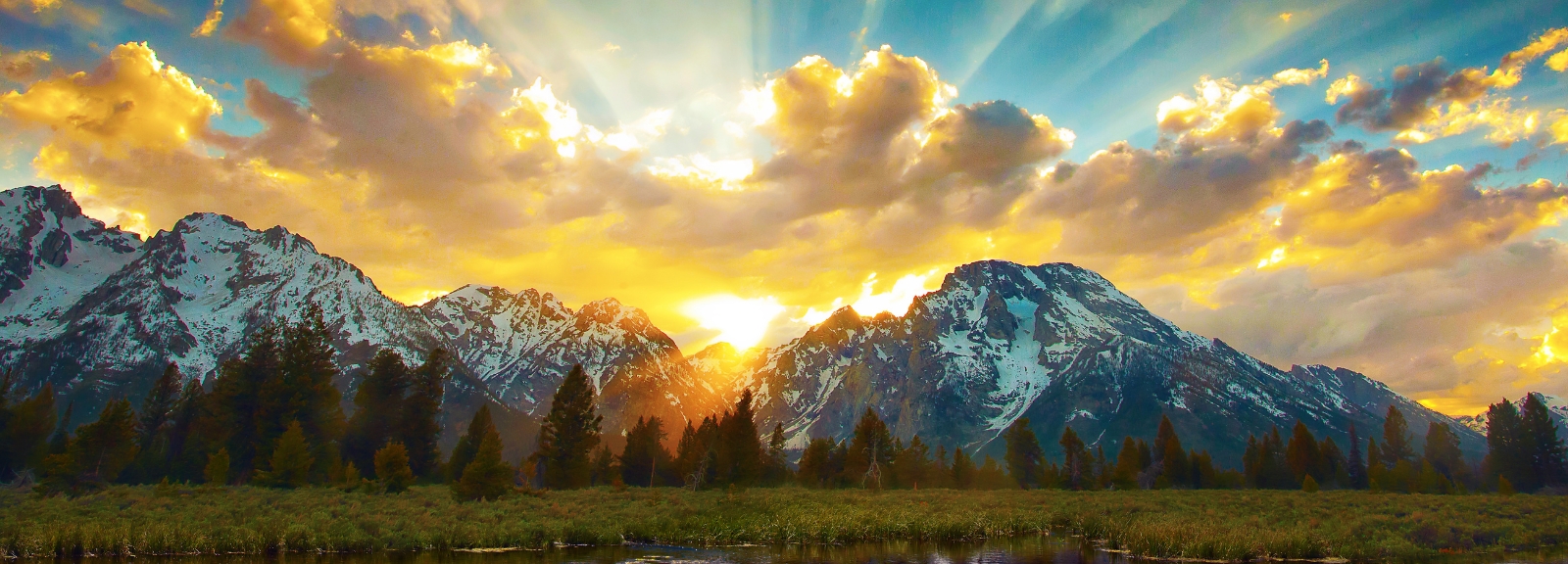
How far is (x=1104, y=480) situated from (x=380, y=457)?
99831 millimetres

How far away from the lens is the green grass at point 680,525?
28.2 meters

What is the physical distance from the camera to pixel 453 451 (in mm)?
74875

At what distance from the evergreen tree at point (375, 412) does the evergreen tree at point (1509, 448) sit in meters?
132

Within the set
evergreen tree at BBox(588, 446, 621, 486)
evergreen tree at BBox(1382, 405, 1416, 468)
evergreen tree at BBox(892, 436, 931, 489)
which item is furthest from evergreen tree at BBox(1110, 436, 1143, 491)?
evergreen tree at BBox(588, 446, 621, 486)

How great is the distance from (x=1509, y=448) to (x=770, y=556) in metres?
123

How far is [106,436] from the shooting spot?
188 feet

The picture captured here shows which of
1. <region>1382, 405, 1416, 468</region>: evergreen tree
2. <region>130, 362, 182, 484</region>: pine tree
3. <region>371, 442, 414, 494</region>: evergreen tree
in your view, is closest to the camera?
<region>371, 442, 414, 494</region>: evergreen tree

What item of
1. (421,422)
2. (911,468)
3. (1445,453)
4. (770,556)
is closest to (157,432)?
(421,422)

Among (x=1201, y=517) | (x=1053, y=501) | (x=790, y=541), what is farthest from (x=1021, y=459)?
(x=790, y=541)

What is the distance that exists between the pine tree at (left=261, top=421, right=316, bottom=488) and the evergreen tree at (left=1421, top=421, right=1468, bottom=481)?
14239 centimetres

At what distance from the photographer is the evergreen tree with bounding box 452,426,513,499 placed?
A: 4722 centimetres

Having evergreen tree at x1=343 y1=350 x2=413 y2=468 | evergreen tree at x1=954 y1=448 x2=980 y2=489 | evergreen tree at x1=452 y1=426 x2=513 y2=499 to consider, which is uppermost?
evergreen tree at x1=343 y1=350 x2=413 y2=468

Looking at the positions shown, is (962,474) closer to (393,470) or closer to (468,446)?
(468,446)

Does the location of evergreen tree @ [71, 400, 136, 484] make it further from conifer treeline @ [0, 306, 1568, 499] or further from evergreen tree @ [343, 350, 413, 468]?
evergreen tree @ [343, 350, 413, 468]
